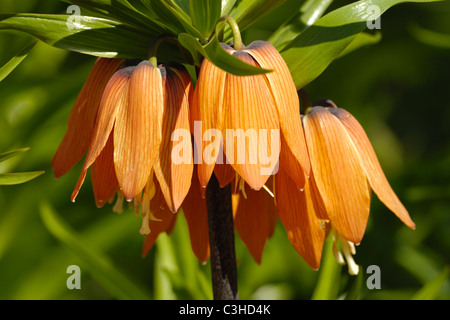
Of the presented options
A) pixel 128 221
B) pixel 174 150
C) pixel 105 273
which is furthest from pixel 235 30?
pixel 128 221

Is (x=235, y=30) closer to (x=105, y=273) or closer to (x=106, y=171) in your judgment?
(x=106, y=171)

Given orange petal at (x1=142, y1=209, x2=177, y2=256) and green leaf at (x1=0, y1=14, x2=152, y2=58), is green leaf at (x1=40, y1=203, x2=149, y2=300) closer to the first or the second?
orange petal at (x1=142, y1=209, x2=177, y2=256)

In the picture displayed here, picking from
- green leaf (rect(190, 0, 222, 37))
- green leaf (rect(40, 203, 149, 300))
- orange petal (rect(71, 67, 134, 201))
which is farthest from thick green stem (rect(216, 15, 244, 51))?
green leaf (rect(40, 203, 149, 300))

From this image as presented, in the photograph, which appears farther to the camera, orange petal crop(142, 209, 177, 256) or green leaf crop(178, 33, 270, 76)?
orange petal crop(142, 209, 177, 256)

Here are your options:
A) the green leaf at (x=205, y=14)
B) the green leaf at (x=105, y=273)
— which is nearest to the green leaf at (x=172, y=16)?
the green leaf at (x=205, y=14)

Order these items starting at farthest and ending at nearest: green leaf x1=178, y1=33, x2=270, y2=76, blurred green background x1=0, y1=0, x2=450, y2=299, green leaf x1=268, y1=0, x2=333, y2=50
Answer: blurred green background x1=0, y1=0, x2=450, y2=299 < green leaf x1=268, y1=0, x2=333, y2=50 < green leaf x1=178, y1=33, x2=270, y2=76

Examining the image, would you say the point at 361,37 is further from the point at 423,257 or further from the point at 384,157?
the point at 384,157

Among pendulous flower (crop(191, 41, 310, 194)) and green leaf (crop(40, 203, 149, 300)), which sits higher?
pendulous flower (crop(191, 41, 310, 194))

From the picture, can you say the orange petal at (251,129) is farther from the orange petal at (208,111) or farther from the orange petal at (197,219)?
the orange petal at (197,219)
